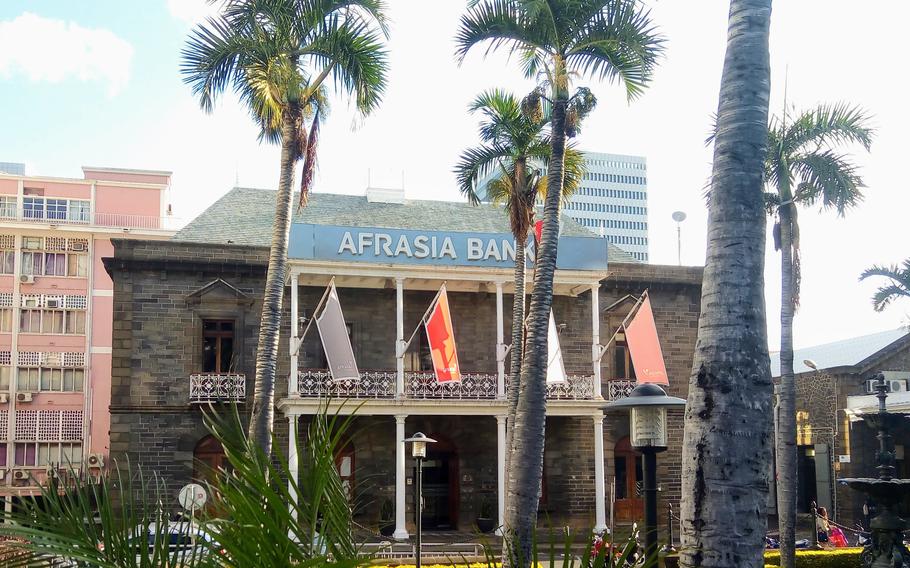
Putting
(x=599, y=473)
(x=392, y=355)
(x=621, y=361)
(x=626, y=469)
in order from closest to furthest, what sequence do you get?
(x=599, y=473)
(x=392, y=355)
(x=626, y=469)
(x=621, y=361)

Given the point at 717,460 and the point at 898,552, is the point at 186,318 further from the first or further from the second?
the point at 717,460

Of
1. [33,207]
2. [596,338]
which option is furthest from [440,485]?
[33,207]

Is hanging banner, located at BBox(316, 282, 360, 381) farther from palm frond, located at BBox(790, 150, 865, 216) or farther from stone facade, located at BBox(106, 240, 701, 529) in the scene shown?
palm frond, located at BBox(790, 150, 865, 216)

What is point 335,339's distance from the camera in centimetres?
2325

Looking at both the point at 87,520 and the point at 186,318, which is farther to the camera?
the point at 186,318

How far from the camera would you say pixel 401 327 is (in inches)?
1006

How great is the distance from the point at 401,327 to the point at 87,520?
22035 mm

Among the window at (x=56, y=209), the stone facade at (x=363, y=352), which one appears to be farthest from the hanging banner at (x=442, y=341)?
the window at (x=56, y=209)

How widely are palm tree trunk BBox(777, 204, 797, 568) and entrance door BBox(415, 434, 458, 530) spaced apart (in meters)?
9.55

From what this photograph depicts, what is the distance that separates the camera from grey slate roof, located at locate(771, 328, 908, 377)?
3594 cm

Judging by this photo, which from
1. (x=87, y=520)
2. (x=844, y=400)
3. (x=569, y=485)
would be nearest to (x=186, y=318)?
(x=569, y=485)

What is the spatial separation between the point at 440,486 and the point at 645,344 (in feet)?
23.7

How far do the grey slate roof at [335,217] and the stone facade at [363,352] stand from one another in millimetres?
1435

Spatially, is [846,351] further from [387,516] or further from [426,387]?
[387,516]
